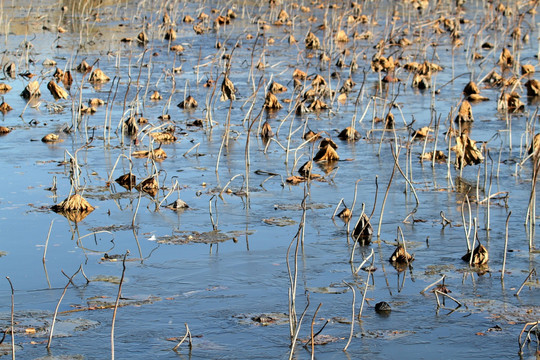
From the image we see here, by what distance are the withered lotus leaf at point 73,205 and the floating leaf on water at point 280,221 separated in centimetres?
155

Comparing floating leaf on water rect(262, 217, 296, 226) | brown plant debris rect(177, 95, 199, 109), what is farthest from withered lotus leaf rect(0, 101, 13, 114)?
floating leaf on water rect(262, 217, 296, 226)

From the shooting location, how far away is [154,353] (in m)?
5.11

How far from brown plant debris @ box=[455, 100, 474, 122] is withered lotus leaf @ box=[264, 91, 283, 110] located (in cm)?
244

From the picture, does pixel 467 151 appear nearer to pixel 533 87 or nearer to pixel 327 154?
pixel 327 154

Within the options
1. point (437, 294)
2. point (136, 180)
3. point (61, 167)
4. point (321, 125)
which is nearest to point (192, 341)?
point (437, 294)

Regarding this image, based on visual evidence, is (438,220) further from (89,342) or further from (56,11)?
(56,11)

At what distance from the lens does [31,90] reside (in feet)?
44.6

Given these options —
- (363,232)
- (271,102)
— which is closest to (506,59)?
(271,102)

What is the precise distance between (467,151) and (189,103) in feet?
16.2

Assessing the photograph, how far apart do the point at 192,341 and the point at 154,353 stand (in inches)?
9.9

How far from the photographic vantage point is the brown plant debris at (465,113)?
38.0ft

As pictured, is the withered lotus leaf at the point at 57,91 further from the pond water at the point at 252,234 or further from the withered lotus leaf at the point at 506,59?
the withered lotus leaf at the point at 506,59

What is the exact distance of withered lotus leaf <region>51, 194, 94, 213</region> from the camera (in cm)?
803

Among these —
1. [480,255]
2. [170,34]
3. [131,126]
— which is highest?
[170,34]
